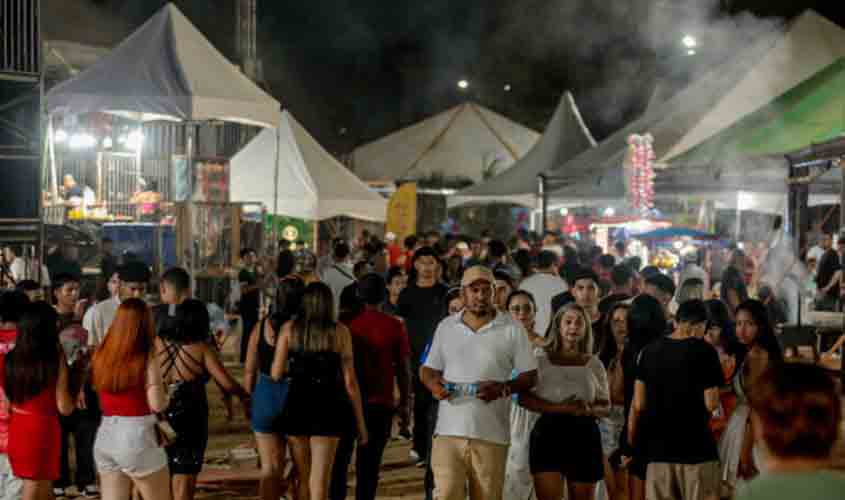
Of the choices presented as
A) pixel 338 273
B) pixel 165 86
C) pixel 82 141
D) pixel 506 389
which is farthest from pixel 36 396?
pixel 82 141

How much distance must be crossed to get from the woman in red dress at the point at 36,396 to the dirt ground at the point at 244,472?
8.13 ft

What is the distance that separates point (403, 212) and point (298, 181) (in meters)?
2.53

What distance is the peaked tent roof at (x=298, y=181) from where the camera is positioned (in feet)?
72.3

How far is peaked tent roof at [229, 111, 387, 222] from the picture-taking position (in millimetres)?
22031

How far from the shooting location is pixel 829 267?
1583cm

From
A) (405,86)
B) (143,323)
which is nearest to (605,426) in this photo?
(143,323)

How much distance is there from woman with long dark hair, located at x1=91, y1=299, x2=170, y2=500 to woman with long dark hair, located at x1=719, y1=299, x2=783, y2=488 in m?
3.20

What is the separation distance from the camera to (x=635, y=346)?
670cm

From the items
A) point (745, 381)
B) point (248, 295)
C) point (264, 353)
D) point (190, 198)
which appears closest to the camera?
point (745, 381)

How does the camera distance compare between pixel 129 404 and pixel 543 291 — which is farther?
pixel 543 291

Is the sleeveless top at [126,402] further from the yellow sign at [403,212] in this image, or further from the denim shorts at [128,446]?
the yellow sign at [403,212]

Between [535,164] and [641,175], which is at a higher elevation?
[535,164]

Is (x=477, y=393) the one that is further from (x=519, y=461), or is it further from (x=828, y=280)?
(x=828, y=280)

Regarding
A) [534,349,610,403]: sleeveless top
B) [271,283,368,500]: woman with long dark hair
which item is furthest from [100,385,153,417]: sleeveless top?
[534,349,610,403]: sleeveless top
